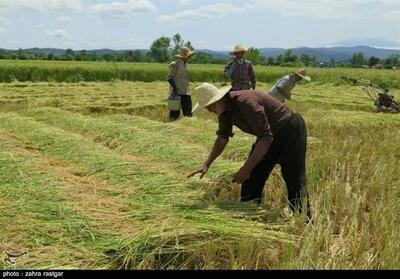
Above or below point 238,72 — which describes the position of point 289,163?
below

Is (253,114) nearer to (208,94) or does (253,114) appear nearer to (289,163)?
(208,94)

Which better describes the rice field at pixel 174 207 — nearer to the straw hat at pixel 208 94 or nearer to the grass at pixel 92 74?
the straw hat at pixel 208 94

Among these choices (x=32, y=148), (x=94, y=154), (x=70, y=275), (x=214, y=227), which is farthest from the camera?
(x=32, y=148)

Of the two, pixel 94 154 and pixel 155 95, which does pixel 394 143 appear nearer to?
pixel 94 154

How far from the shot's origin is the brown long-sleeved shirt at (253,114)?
11.2ft

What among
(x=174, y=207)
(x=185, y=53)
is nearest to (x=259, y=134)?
(x=174, y=207)

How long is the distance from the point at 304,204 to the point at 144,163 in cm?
216

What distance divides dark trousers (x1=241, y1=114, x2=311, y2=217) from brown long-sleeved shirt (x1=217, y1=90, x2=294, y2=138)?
84mm

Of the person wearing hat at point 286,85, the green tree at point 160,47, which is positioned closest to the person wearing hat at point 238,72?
the person wearing hat at point 286,85

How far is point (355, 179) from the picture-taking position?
15.7ft

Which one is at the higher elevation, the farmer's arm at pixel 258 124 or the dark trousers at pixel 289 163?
the farmer's arm at pixel 258 124

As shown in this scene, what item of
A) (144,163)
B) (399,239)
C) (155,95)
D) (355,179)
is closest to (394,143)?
(355,179)

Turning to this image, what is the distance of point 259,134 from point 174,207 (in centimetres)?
82

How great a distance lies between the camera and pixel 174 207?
12.0 ft
